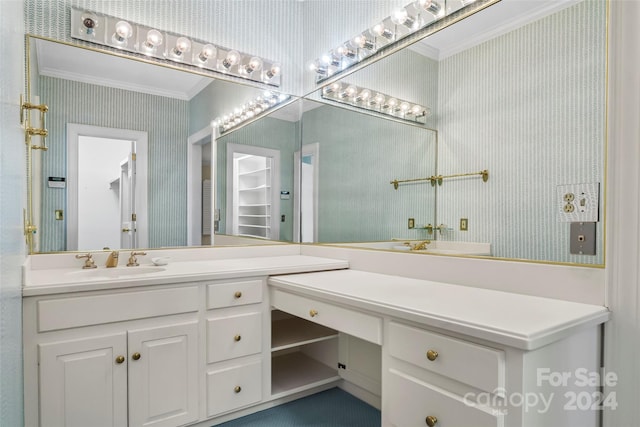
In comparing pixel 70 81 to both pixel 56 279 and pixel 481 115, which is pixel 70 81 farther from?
pixel 481 115

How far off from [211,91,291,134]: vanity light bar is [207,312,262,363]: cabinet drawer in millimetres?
1296

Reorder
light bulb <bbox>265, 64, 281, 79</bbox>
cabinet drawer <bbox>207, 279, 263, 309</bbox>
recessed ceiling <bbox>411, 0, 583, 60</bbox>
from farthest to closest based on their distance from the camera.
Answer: light bulb <bbox>265, 64, 281, 79</bbox> → cabinet drawer <bbox>207, 279, 263, 309</bbox> → recessed ceiling <bbox>411, 0, 583, 60</bbox>

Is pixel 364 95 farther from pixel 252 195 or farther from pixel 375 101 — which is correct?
pixel 252 195

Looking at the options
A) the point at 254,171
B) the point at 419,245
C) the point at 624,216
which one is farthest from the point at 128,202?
the point at 624,216

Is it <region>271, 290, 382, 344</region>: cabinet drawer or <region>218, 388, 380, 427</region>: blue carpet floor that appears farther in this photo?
<region>218, 388, 380, 427</region>: blue carpet floor

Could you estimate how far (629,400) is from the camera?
1160mm

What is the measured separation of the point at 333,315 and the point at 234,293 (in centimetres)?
57

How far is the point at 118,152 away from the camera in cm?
208

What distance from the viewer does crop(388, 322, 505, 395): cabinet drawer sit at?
1.01 meters

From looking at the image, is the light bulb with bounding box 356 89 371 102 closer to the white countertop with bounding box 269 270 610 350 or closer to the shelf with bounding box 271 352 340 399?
the white countertop with bounding box 269 270 610 350

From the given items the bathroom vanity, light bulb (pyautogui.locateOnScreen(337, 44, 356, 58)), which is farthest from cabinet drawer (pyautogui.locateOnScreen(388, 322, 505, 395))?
light bulb (pyautogui.locateOnScreen(337, 44, 356, 58))

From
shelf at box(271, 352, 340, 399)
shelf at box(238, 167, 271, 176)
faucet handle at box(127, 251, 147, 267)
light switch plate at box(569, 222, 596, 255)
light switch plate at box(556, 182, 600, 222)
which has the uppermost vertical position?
shelf at box(238, 167, 271, 176)

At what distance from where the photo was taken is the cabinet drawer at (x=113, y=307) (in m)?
1.44

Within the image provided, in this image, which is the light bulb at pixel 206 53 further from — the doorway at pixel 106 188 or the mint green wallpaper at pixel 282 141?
the doorway at pixel 106 188
